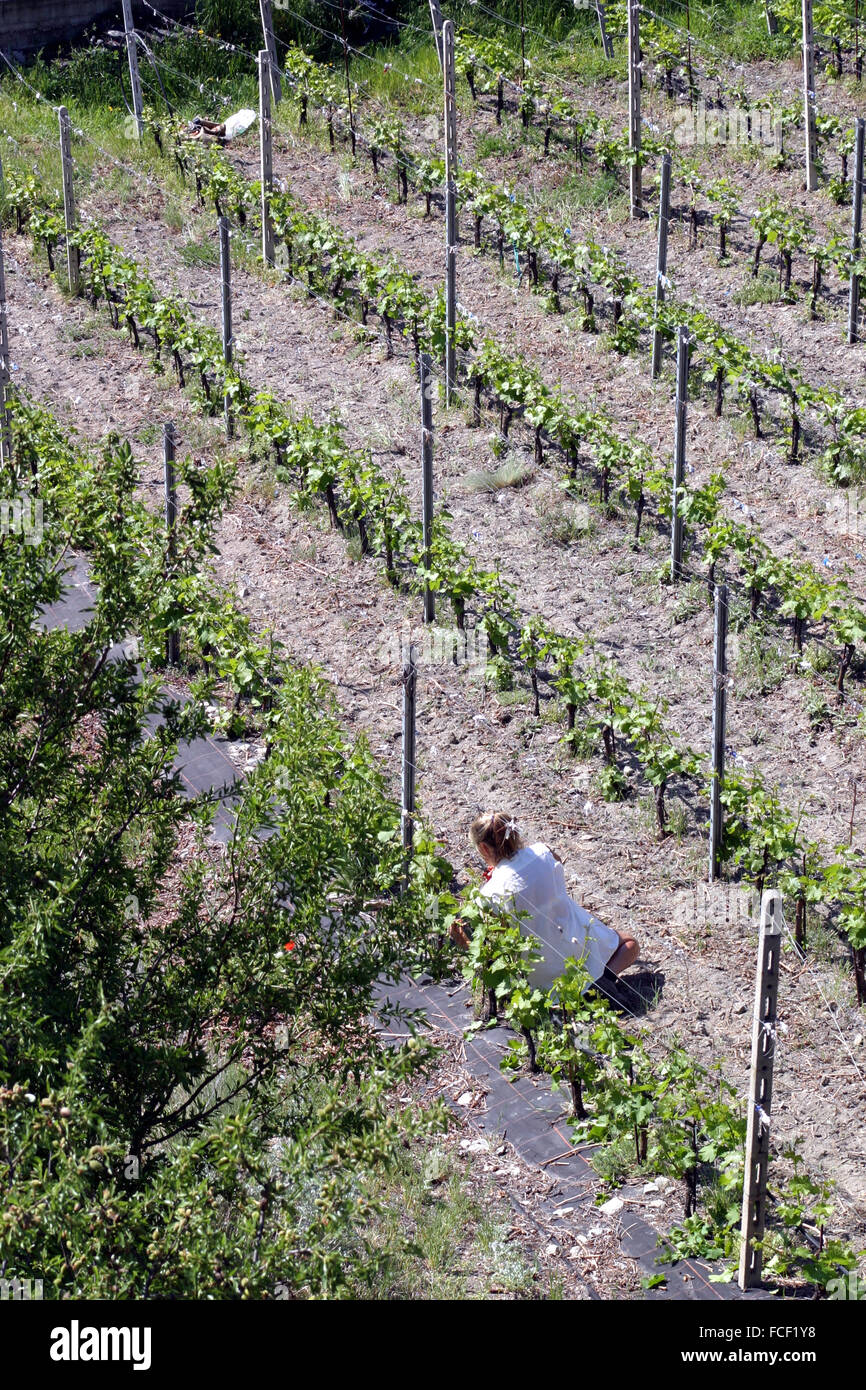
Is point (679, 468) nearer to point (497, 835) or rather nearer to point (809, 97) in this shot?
point (497, 835)

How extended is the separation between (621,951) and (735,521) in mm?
4222

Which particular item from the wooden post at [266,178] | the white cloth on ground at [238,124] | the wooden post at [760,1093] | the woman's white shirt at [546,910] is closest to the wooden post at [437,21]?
the white cloth on ground at [238,124]

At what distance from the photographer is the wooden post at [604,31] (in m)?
18.5

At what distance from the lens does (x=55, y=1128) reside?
4355 mm

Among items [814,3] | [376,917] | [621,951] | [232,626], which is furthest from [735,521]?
[814,3]

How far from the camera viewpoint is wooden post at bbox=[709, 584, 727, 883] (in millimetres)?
8023

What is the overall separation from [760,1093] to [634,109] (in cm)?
1138

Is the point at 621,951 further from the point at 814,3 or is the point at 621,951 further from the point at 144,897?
the point at 814,3

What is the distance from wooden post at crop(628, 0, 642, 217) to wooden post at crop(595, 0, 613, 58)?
3.03 m

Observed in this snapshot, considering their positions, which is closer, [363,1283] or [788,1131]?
[363,1283]

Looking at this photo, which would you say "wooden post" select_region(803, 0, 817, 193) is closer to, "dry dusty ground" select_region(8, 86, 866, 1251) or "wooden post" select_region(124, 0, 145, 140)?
"dry dusty ground" select_region(8, 86, 866, 1251)

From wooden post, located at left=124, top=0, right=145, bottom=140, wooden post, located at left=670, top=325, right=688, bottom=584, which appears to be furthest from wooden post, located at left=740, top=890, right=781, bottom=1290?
wooden post, located at left=124, top=0, right=145, bottom=140

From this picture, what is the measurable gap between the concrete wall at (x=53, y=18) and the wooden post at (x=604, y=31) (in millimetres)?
5087

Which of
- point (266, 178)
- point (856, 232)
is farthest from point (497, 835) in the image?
point (266, 178)
